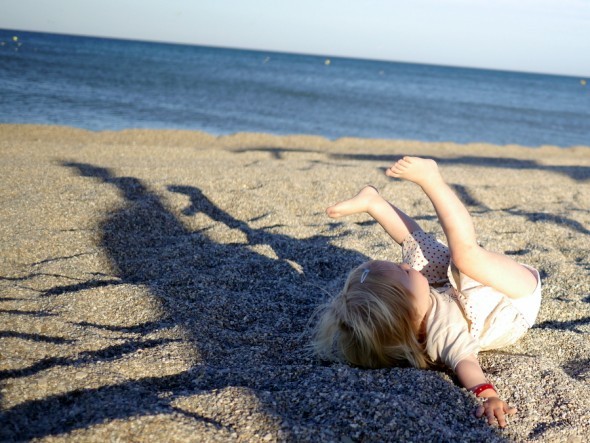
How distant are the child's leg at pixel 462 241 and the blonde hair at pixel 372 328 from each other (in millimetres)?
391

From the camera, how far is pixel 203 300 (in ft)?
11.5

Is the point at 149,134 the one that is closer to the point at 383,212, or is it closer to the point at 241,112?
the point at 241,112

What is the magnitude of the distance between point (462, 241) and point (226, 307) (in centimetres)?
136

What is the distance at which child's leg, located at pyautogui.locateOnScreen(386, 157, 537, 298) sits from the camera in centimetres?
307

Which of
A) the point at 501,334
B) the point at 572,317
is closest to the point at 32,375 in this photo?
the point at 501,334

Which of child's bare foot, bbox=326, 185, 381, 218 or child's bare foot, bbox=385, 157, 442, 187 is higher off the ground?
child's bare foot, bbox=385, 157, 442, 187

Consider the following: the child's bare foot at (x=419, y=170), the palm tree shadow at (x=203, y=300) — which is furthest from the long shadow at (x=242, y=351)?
the child's bare foot at (x=419, y=170)

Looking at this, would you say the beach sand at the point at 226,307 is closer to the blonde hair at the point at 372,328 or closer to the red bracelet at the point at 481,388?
the red bracelet at the point at 481,388

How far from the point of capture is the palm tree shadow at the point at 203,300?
224 centimetres

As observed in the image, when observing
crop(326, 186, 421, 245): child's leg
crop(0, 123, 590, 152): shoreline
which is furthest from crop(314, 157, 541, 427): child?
crop(0, 123, 590, 152): shoreline

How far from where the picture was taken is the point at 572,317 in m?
3.71

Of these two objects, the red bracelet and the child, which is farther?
the child

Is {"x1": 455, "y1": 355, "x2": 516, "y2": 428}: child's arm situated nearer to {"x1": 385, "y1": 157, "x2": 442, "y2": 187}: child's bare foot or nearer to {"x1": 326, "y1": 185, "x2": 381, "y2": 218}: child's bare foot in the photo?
{"x1": 385, "y1": 157, "x2": 442, "y2": 187}: child's bare foot

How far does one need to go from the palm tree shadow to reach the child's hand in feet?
2.72
